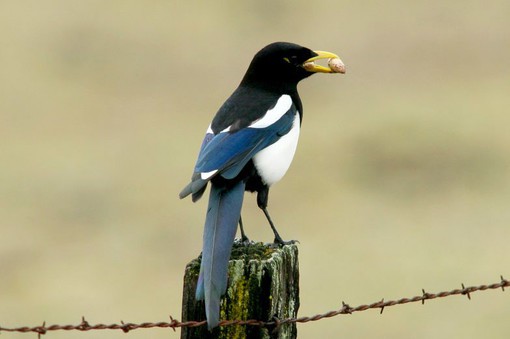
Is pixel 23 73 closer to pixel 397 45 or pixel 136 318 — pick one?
pixel 397 45

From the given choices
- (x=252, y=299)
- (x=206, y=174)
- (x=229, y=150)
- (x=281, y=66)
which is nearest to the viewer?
(x=252, y=299)

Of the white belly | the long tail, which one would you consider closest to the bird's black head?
the white belly

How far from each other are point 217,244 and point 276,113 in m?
1.12

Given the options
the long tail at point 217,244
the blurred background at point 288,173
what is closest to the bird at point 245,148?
the long tail at point 217,244

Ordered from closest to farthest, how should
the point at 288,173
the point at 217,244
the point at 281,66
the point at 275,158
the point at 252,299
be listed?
the point at 252,299 → the point at 217,244 → the point at 275,158 → the point at 281,66 → the point at 288,173

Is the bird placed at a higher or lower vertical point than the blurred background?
lower

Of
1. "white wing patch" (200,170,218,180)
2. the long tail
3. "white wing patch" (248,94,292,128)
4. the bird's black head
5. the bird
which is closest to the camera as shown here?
the long tail

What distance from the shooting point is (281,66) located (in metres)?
6.37

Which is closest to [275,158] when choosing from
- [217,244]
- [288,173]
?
[217,244]

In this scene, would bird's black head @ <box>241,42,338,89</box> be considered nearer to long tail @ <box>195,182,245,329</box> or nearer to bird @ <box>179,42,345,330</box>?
bird @ <box>179,42,345,330</box>

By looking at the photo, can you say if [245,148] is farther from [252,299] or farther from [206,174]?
[252,299]

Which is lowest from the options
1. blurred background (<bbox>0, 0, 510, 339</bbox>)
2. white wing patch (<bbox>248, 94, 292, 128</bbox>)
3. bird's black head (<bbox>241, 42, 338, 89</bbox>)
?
white wing patch (<bbox>248, 94, 292, 128</bbox>)

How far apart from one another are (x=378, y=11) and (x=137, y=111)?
8.23m

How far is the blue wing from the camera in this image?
216 inches
